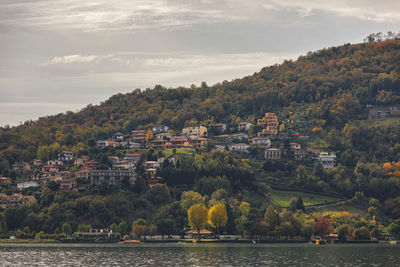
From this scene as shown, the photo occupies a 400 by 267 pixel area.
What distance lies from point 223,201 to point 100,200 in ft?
87.2

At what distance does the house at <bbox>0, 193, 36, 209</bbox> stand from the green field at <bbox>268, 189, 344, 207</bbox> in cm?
5606

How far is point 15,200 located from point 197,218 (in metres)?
47.5

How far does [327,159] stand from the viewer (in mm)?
191375

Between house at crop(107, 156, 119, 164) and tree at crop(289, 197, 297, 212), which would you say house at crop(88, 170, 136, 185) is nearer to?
house at crop(107, 156, 119, 164)

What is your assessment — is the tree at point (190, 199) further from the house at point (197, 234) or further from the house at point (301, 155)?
the house at point (301, 155)

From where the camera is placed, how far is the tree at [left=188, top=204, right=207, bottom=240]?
443 feet

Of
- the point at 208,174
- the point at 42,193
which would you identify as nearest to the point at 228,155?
the point at 208,174

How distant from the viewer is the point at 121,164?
18412 cm

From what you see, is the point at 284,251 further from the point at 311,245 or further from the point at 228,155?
the point at 228,155

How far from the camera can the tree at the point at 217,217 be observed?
134 m

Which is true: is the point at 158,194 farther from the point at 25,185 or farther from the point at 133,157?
the point at 133,157

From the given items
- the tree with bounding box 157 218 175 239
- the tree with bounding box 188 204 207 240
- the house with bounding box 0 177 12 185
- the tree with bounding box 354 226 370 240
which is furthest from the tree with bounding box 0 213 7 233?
the tree with bounding box 354 226 370 240

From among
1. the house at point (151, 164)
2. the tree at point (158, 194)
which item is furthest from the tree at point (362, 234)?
the house at point (151, 164)

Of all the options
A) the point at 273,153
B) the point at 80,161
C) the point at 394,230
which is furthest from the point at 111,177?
the point at 394,230
